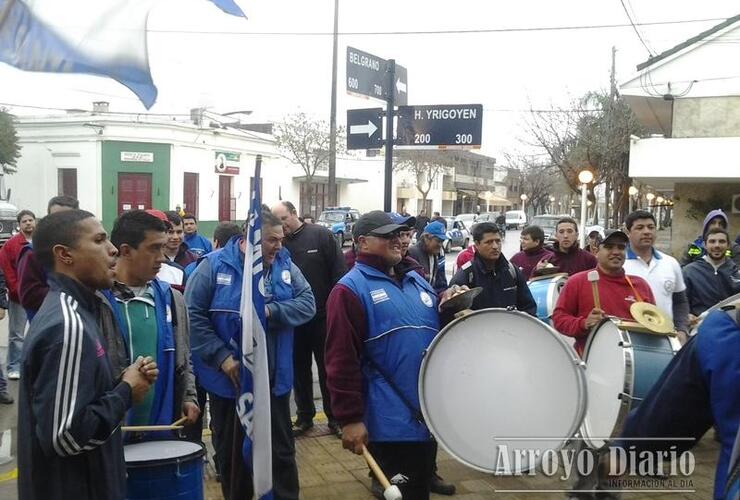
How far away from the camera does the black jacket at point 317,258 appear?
5.70 m

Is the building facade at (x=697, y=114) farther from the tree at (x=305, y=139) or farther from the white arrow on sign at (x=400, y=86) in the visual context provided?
the tree at (x=305, y=139)

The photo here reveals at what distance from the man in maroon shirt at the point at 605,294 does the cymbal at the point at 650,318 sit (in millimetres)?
266

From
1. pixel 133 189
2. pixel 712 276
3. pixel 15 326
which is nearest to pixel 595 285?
pixel 712 276

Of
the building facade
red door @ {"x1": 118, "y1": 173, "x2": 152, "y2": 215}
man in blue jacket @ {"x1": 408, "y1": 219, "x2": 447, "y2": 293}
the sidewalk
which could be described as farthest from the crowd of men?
red door @ {"x1": 118, "y1": 173, "x2": 152, "y2": 215}

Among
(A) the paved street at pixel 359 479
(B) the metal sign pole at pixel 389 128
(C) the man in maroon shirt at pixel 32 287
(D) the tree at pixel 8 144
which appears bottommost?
(A) the paved street at pixel 359 479

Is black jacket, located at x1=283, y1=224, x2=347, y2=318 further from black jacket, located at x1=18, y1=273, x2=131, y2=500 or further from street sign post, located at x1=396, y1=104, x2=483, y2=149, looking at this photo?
black jacket, located at x1=18, y1=273, x2=131, y2=500

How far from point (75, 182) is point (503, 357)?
34151 millimetres

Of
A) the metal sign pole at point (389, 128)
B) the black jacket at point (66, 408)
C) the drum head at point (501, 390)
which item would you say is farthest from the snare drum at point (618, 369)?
Result: the metal sign pole at point (389, 128)

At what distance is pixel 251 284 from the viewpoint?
10.4 ft

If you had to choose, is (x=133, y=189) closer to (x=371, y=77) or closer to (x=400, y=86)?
(x=400, y=86)

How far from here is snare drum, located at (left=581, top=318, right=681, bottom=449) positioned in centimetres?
391

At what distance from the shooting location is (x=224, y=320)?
382cm

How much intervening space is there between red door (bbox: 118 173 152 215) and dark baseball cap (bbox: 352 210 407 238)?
3184 centimetres

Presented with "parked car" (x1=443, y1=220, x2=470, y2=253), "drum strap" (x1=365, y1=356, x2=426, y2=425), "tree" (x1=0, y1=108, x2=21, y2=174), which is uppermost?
"tree" (x1=0, y1=108, x2=21, y2=174)
